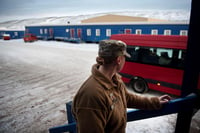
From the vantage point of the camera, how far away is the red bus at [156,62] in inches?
195

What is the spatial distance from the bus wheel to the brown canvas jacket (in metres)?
4.50

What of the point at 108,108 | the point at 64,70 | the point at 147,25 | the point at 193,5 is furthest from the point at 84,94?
the point at 147,25

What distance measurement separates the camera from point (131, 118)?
75.8 inches

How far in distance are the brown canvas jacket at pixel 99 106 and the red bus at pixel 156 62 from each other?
13.4 ft

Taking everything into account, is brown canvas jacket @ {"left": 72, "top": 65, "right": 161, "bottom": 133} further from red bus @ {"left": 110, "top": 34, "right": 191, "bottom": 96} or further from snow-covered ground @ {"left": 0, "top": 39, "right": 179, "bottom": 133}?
red bus @ {"left": 110, "top": 34, "right": 191, "bottom": 96}

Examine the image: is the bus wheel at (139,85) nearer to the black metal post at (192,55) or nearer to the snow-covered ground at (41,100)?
the snow-covered ground at (41,100)

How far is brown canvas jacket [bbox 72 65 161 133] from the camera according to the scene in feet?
3.92

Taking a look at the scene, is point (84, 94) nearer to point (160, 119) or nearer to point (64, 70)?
point (160, 119)

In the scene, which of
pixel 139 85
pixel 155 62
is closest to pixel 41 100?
pixel 139 85

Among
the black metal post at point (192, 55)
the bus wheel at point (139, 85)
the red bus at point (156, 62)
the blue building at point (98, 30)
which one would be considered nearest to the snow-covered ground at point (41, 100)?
the bus wheel at point (139, 85)

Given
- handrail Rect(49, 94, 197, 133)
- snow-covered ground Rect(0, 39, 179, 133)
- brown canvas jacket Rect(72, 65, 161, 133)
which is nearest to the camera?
brown canvas jacket Rect(72, 65, 161, 133)

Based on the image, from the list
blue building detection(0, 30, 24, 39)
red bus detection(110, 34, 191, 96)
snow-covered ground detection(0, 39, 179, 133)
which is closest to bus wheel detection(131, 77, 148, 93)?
red bus detection(110, 34, 191, 96)

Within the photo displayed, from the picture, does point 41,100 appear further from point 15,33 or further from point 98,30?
point 15,33

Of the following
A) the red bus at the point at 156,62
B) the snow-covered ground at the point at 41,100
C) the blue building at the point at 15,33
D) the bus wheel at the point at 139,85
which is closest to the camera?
the snow-covered ground at the point at 41,100
